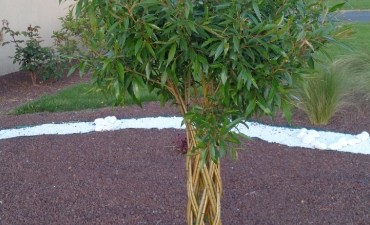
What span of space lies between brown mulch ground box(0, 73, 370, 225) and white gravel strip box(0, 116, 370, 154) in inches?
10.9

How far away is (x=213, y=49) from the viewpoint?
2.16 metres

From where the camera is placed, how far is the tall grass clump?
698 cm

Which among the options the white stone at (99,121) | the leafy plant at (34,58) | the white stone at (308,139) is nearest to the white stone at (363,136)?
the white stone at (308,139)

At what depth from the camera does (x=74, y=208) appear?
434cm

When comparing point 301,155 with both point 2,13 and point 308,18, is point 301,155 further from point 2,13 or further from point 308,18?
point 2,13

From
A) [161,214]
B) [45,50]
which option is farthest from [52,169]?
[45,50]

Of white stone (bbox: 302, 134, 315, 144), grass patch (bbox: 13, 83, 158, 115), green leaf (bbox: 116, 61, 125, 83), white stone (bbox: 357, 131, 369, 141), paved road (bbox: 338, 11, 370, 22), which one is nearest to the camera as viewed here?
green leaf (bbox: 116, 61, 125, 83)

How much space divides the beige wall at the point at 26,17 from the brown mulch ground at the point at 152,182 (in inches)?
204

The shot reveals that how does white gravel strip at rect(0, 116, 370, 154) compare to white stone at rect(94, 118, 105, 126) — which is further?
white stone at rect(94, 118, 105, 126)

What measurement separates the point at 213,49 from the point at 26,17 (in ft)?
33.9

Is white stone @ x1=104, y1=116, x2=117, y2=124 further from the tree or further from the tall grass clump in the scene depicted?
the tree

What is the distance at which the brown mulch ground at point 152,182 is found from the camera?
418 centimetres

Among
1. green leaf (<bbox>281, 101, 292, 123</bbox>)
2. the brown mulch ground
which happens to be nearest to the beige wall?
the brown mulch ground

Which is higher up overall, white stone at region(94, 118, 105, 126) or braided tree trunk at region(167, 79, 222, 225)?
braided tree trunk at region(167, 79, 222, 225)
